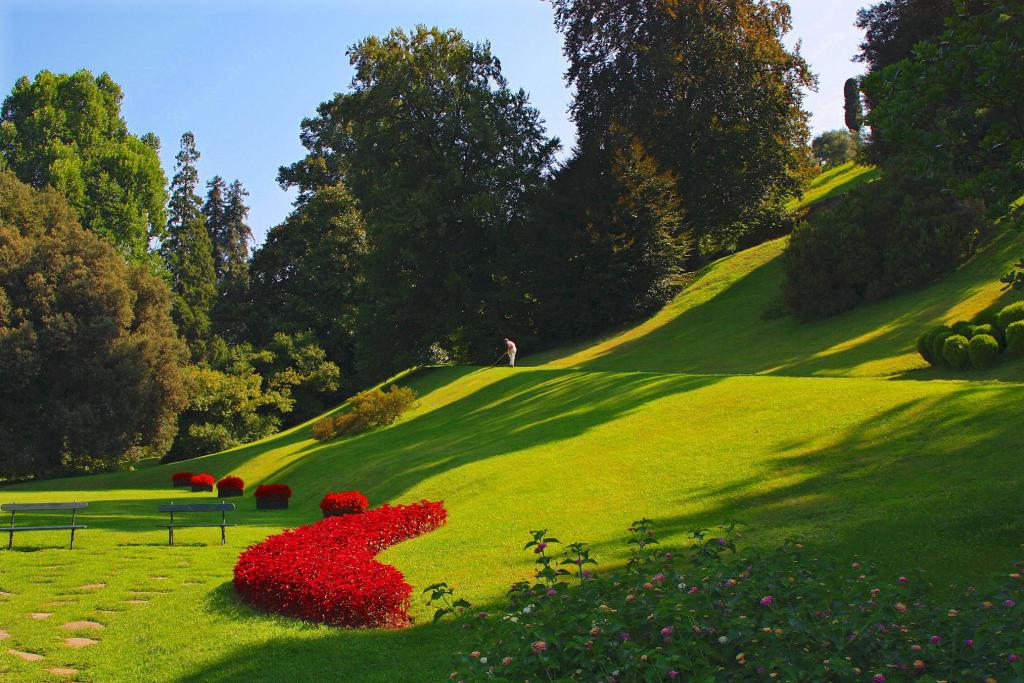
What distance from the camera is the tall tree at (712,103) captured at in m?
42.7

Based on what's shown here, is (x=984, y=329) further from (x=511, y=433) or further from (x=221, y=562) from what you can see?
(x=221, y=562)

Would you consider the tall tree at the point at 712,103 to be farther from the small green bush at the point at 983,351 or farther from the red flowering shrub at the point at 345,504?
the red flowering shrub at the point at 345,504

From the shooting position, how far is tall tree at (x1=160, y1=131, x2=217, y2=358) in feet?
204

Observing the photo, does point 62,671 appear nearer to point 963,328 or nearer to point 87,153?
point 963,328

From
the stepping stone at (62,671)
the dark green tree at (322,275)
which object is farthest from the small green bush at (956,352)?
the dark green tree at (322,275)

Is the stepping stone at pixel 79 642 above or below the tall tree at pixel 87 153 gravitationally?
below

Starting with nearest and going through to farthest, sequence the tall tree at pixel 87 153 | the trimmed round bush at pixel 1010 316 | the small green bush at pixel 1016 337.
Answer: the small green bush at pixel 1016 337
the trimmed round bush at pixel 1010 316
the tall tree at pixel 87 153

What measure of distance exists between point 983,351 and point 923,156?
814 centimetres

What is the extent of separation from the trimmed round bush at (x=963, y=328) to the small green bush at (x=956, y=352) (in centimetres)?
27

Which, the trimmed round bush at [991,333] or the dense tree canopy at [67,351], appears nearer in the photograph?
the trimmed round bush at [991,333]

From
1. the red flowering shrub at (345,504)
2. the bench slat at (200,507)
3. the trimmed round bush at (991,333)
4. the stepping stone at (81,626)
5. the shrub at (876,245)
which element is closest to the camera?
the stepping stone at (81,626)

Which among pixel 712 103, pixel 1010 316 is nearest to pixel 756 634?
pixel 1010 316

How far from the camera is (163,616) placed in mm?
9820

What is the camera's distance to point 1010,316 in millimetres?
17734
